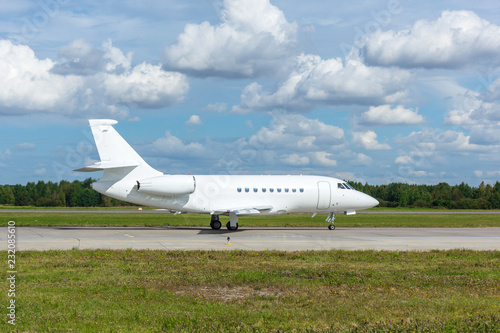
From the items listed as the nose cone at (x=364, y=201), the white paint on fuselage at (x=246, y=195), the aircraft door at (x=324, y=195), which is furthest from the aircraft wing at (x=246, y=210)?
the nose cone at (x=364, y=201)

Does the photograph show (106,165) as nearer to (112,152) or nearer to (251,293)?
(112,152)

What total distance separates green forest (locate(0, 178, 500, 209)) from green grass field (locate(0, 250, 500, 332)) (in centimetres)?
9526

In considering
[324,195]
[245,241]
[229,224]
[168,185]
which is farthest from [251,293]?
[324,195]

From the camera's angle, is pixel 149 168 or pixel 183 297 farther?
pixel 149 168

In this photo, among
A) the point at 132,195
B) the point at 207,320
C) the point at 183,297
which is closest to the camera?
the point at 207,320

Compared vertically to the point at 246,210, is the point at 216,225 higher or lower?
lower

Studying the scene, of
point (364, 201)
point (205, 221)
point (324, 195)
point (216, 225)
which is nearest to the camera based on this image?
point (216, 225)

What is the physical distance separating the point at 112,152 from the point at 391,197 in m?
100

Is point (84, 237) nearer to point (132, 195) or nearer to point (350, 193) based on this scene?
point (132, 195)

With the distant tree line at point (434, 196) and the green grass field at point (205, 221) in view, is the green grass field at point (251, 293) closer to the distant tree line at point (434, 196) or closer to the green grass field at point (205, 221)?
the green grass field at point (205, 221)

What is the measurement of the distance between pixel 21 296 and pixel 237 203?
22.0 m

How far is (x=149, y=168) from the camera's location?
3269 cm

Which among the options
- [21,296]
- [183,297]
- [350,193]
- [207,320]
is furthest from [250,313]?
[350,193]

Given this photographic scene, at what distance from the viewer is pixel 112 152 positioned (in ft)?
103
